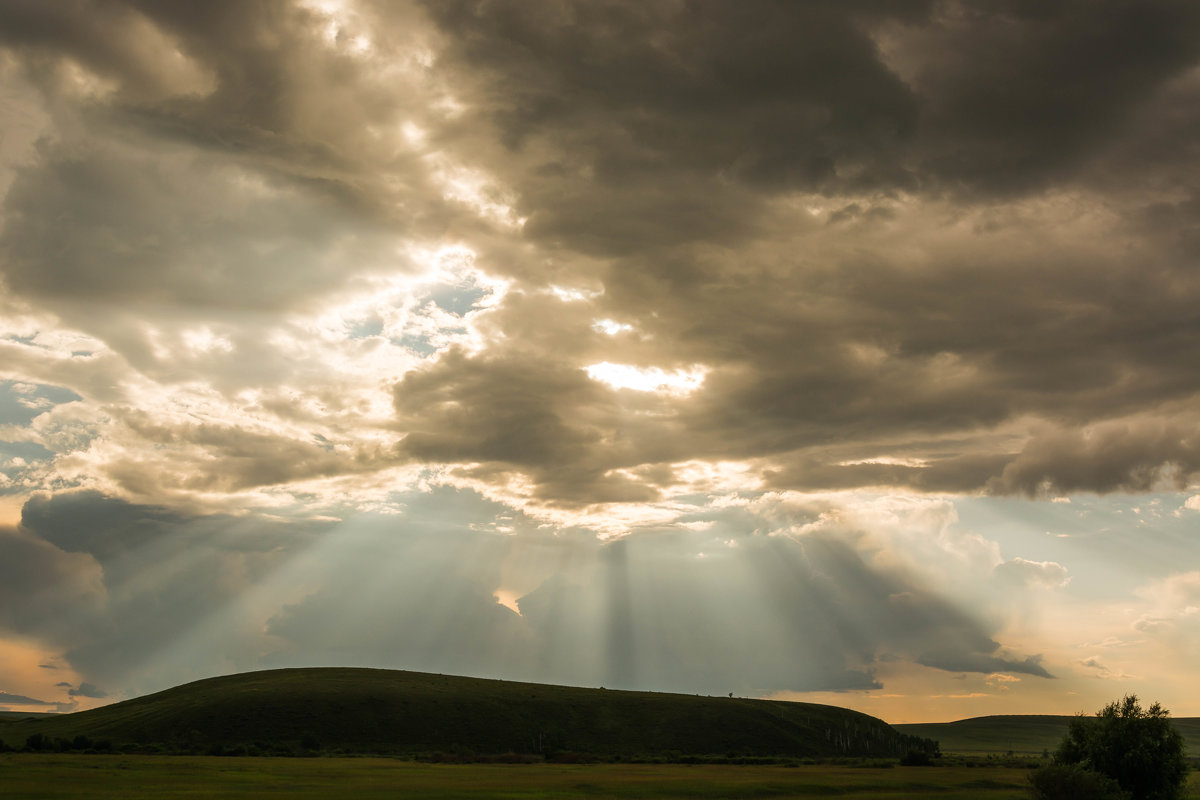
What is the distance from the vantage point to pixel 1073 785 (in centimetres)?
8225

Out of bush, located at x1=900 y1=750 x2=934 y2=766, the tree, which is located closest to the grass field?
the tree

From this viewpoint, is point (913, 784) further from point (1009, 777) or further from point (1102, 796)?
point (1102, 796)

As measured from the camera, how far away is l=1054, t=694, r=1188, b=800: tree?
285 ft

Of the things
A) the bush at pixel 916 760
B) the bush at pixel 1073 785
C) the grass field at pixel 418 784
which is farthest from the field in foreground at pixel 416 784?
the bush at pixel 916 760

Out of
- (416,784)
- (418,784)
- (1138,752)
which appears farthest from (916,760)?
(416,784)

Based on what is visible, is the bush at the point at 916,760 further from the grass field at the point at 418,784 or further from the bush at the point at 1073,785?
the bush at the point at 1073,785

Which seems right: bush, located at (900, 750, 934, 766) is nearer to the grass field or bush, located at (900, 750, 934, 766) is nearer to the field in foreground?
the grass field

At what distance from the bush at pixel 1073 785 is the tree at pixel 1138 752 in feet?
7.37

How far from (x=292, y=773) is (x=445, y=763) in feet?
163

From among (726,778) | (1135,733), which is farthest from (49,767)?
(1135,733)

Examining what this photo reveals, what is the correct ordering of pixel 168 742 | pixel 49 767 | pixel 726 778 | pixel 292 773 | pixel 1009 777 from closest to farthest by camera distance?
pixel 49 767, pixel 292 773, pixel 726 778, pixel 1009 777, pixel 168 742

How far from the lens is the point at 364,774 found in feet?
366

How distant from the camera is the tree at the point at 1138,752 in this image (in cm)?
8700

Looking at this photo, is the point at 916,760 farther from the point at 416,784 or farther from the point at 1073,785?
the point at 416,784
